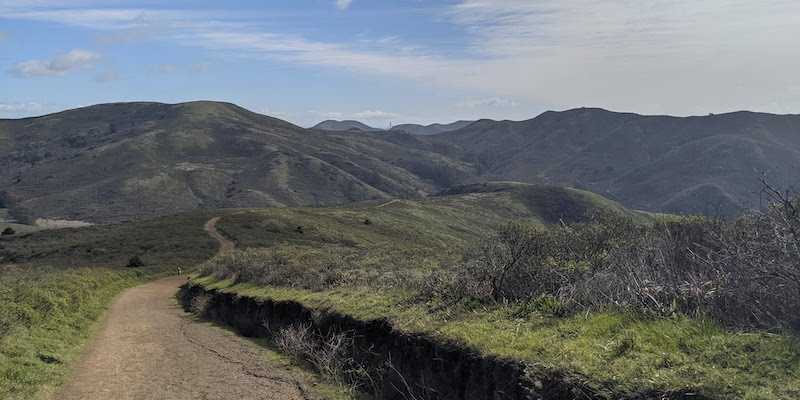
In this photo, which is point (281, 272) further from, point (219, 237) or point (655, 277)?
point (219, 237)

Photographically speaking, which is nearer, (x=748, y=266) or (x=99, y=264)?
(x=748, y=266)

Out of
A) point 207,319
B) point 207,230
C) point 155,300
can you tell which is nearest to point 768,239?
point 207,319

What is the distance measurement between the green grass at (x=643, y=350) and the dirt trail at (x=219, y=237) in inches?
1996

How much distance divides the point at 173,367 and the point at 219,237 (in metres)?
51.7

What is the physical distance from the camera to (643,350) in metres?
8.39

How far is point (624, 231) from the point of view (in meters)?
26.2

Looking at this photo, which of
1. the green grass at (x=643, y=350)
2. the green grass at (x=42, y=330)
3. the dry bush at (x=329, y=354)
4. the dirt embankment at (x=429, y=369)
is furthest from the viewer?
the green grass at (x=42, y=330)

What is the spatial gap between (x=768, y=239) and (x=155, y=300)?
34.0 m

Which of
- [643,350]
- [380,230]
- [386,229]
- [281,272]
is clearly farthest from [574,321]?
[386,229]

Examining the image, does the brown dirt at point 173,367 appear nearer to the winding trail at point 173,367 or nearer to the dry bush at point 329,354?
the winding trail at point 173,367

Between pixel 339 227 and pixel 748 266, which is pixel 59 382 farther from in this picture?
pixel 339 227

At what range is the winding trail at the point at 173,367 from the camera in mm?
15125

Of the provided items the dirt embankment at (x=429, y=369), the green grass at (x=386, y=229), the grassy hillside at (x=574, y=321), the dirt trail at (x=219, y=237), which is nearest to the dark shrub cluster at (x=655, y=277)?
the grassy hillside at (x=574, y=321)

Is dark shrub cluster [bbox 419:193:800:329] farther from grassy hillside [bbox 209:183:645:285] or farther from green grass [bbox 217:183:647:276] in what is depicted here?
grassy hillside [bbox 209:183:645:285]
